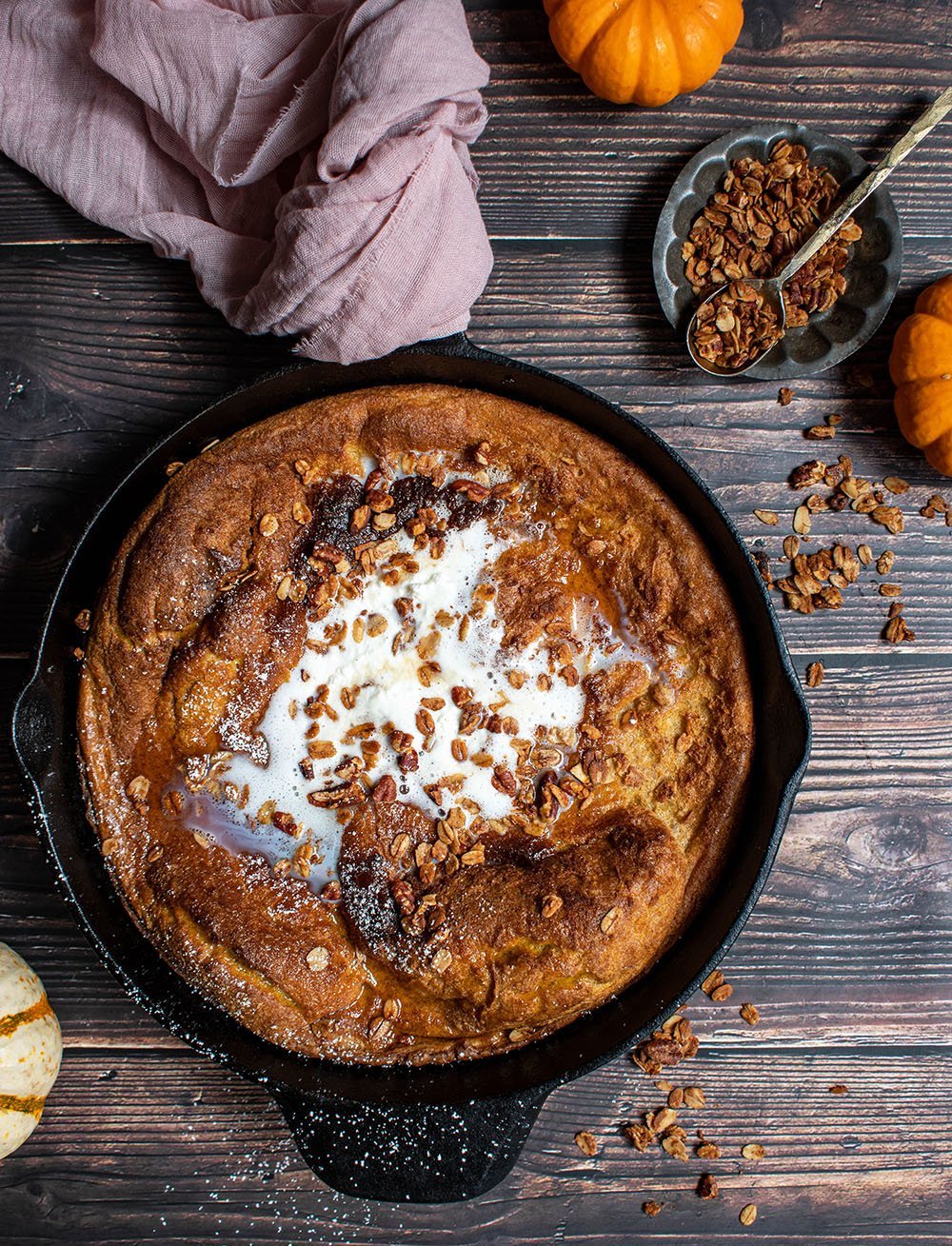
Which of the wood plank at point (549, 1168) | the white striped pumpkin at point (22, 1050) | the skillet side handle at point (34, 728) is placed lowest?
the wood plank at point (549, 1168)

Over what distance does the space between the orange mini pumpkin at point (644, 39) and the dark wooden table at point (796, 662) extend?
0.48ft

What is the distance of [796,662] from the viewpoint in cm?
222

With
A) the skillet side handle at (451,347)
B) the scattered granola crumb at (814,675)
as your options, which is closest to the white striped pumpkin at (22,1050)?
the skillet side handle at (451,347)

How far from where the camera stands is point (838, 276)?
83.5 inches

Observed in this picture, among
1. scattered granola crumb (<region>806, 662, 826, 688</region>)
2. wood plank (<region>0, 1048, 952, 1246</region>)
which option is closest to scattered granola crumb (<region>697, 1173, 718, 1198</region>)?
wood plank (<region>0, 1048, 952, 1246</region>)

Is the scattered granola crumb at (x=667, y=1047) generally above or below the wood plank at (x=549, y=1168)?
above

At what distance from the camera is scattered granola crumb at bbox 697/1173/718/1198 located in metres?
2.21

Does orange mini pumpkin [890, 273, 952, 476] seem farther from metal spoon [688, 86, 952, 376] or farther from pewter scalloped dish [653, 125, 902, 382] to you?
metal spoon [688, 86, 952, 376]

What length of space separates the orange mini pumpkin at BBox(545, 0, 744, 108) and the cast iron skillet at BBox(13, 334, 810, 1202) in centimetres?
71

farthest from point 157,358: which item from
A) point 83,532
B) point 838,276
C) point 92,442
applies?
point 838,276

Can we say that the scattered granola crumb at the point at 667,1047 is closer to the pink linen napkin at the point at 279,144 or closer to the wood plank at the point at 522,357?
the wood plank at the point at 522,357

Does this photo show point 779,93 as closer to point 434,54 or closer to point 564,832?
point 434,54

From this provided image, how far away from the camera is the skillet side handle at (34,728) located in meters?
1.82

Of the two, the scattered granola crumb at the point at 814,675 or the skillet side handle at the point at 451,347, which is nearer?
the skillet side handle at the point at 451,347
